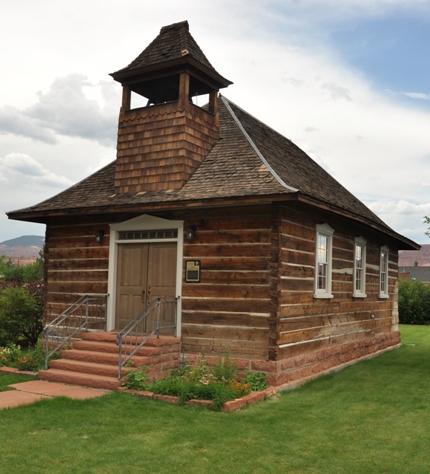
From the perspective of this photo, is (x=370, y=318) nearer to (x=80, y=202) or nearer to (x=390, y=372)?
(x=390, y=372)

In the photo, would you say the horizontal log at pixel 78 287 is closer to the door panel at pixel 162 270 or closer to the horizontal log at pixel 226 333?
the door panel at pixel 162 270

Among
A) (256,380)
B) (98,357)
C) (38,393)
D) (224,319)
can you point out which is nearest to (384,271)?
(224,319)

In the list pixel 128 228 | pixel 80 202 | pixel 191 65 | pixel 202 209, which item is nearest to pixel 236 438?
pixel 202 209

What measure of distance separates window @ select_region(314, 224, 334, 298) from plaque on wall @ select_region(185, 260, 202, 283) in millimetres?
2715

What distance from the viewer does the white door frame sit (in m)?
11.6

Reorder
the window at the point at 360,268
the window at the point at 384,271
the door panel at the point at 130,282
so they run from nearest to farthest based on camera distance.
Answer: the door panel at the point at 130,282 < the window at the point at 360,268 < the window at the point at 384,271

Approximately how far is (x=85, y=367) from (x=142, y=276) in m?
2.44

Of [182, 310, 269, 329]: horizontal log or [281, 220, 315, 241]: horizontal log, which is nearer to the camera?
[182, 310, 269, 329]: horizontal log

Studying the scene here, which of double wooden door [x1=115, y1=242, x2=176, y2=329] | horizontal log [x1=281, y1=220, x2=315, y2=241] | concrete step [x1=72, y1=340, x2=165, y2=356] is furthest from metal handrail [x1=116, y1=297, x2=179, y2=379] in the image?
horizontal log [x1=281, y1=220, x2=315, y2=241]

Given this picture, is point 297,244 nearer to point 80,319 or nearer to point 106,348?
point 106,348

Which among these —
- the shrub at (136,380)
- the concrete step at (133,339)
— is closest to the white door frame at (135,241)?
the concrete step at (133,339)

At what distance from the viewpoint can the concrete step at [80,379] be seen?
9.91 meters

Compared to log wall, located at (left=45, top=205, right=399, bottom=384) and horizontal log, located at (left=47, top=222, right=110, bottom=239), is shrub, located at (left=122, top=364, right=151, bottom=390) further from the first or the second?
horizontal log, located at (left=47, top=222, right=110, bottom=239)

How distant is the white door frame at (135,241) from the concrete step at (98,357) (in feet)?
4.05
